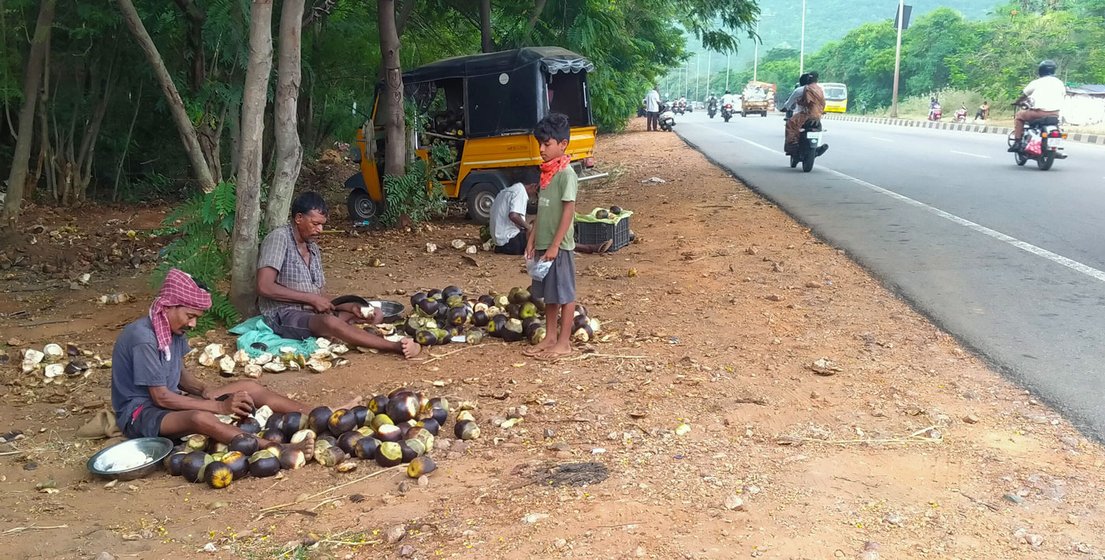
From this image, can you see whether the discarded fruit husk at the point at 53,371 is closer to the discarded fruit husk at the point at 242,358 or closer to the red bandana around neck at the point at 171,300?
the discarded fruit husk at the point at 242,358

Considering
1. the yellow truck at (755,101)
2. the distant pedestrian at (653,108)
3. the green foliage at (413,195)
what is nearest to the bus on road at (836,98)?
the yellow truck at (755,101)

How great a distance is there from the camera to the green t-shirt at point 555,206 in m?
5.65

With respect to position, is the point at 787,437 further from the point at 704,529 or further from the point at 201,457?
the point at 201,457

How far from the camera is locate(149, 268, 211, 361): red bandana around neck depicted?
177 inches

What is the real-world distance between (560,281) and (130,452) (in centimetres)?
274

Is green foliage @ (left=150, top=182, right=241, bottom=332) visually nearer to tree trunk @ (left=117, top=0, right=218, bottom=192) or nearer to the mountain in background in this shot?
tree trunk @ (left=117, top=0, right=218, bottom=192)

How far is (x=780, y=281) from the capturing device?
7699 mm

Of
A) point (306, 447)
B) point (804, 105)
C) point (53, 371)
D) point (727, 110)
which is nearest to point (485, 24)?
point (804, 105)

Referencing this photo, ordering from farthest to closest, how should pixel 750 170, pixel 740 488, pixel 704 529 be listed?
pixel 750 170
pixel 740 488
pixel 704 529

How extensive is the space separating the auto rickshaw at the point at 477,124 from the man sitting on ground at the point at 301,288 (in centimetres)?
529

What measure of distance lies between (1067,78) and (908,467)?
39406 millimetres

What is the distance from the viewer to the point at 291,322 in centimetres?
621

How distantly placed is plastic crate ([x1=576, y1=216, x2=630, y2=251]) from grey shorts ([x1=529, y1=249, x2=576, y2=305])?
3358mm

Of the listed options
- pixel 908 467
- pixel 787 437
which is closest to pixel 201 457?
pixel 787 437
